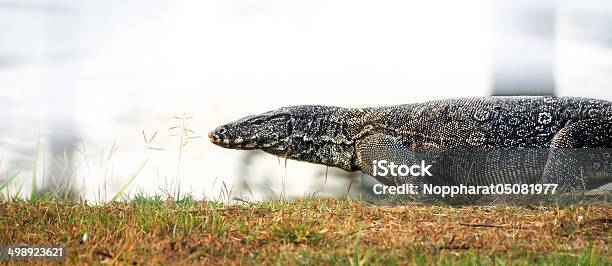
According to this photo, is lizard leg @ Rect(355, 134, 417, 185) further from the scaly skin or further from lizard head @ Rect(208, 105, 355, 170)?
lizard head @ Rect(208, 105, 355, 170)

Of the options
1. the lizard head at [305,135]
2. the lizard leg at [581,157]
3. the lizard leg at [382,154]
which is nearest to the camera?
the lizard leg at [581,157]

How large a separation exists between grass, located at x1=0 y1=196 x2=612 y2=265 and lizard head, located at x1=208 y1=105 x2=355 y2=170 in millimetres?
1539

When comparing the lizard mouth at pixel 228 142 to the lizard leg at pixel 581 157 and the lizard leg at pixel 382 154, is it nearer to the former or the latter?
the lizard leg at pixel 382 154

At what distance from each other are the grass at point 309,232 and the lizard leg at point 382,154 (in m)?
1.24

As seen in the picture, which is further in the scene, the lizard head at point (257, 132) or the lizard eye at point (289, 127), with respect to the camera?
the lizard eye at point (289, 127)

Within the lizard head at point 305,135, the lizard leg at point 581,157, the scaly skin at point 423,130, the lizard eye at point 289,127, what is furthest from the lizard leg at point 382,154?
the lizard leg at point 581,157

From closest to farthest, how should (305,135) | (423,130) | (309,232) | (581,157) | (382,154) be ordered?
(309,232), (581,157), (382,154), (423,130), (305,135)

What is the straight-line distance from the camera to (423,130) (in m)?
9.80

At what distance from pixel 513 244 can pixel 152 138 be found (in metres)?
3.69

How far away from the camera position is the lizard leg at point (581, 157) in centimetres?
926

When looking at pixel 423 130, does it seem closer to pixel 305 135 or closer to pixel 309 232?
pixel 305 135

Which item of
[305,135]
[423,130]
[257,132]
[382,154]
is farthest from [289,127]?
[423,130]

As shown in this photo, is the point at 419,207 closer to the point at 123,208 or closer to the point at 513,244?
the point at 513,244

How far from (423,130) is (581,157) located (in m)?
1.70
